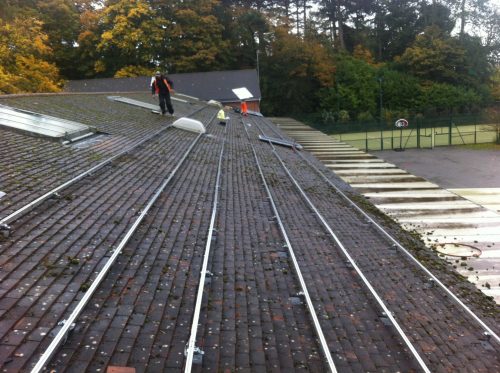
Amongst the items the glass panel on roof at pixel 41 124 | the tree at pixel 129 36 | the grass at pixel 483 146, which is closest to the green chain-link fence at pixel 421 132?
the grass at pixel 483 146

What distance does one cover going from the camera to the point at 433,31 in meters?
58.6

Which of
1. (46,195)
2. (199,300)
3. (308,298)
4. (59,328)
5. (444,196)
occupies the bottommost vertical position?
(444,196)

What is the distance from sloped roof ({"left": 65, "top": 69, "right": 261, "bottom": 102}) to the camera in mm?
38250

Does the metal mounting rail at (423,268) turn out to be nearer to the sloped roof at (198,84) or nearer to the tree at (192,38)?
the sloped roof at (198,84)

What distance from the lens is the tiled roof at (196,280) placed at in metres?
4.25

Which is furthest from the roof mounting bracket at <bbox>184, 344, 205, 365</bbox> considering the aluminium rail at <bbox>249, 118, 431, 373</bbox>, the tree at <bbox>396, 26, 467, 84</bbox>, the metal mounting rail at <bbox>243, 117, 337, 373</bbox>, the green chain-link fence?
the tree at <bbox>396, 26, 467, 84</bbox>

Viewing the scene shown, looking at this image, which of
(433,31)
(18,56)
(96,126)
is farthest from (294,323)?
(433,31)

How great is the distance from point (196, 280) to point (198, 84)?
117ft

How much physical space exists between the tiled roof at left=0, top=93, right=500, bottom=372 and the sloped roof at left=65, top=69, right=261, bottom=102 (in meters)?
28.7

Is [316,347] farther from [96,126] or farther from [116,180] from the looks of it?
[96,126]

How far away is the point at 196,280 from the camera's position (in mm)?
5656

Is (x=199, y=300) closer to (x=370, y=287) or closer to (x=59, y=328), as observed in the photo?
(x=59, y=328)

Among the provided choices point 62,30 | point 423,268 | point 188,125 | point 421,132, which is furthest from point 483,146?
point 62,30

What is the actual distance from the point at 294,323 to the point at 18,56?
26434mm
